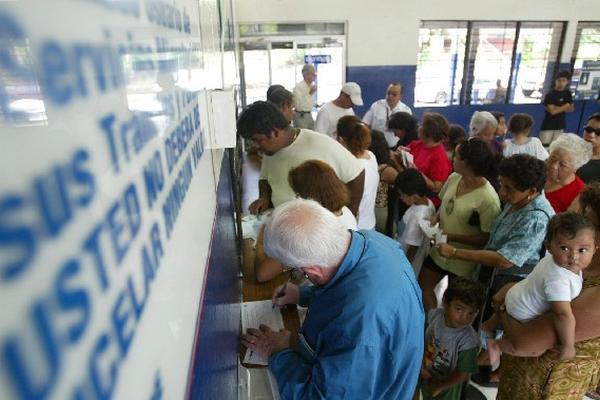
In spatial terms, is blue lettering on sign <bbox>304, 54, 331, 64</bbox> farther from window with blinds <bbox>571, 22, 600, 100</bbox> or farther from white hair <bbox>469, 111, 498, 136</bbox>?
window with blinds <bbox>571, 22, 600, 100</bbox>

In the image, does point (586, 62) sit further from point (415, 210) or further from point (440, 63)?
point (415, 210)

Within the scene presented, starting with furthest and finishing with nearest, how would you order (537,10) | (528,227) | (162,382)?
(537,10) < (528,227) < (162,382)

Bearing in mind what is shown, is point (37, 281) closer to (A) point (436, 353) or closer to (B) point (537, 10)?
(A) point (436, 353)

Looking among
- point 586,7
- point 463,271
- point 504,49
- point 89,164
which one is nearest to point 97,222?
point 89,164

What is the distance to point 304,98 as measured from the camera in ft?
20.5

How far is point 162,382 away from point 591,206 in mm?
1858

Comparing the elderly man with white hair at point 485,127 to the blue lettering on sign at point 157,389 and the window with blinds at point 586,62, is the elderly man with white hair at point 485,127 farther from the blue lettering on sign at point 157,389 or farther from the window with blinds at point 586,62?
the window with blinds at point 586,62

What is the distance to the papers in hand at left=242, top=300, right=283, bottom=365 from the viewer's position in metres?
1.72

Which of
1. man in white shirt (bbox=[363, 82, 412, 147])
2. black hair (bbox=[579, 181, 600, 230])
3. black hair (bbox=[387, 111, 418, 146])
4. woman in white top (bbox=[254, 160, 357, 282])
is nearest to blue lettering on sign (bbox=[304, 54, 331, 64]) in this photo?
man in white shirt (bbox=[363, 82, 412, 147])

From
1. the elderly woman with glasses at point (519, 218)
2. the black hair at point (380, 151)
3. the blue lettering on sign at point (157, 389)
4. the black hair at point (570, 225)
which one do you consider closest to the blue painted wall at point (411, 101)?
the black hair at point (380, 151)

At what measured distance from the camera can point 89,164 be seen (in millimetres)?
329

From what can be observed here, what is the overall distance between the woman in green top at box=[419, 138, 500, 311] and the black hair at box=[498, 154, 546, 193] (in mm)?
281

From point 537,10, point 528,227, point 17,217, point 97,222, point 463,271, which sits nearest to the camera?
point 17,217

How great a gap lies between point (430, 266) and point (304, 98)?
4.17 m
